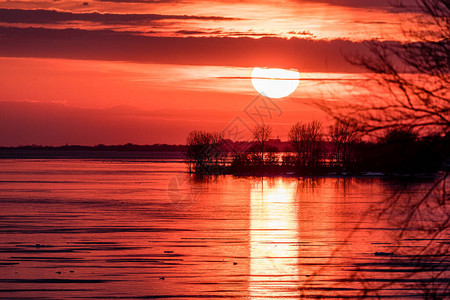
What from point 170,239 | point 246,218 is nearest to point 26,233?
point 170,239

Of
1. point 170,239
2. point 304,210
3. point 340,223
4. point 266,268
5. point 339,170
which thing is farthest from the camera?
point 339,170

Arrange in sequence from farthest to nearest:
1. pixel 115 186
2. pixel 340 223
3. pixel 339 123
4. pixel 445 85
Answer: pixel 115 186 → pixel 340 223 → pixel 339 123 → pixel 445 85

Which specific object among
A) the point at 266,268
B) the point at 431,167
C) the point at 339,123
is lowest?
the point at 266,268

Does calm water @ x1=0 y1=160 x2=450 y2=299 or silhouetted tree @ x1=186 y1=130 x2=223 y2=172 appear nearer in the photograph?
calm water @ x1=0 y1=160 x2=450 y2=299

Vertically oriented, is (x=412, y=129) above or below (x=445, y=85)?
below

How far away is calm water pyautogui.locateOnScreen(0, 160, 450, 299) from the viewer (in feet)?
45.0

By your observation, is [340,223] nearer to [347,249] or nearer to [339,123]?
[347,249]

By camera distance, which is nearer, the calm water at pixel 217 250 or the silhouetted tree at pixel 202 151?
the calm water at pixel 217 250

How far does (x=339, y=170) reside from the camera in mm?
75000

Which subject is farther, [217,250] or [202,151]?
[202,151]

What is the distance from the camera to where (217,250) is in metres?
19.0

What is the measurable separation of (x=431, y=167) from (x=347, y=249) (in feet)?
38.7

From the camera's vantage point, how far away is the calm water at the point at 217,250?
13.7 m

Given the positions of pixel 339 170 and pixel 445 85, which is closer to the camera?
pixel 445 85
